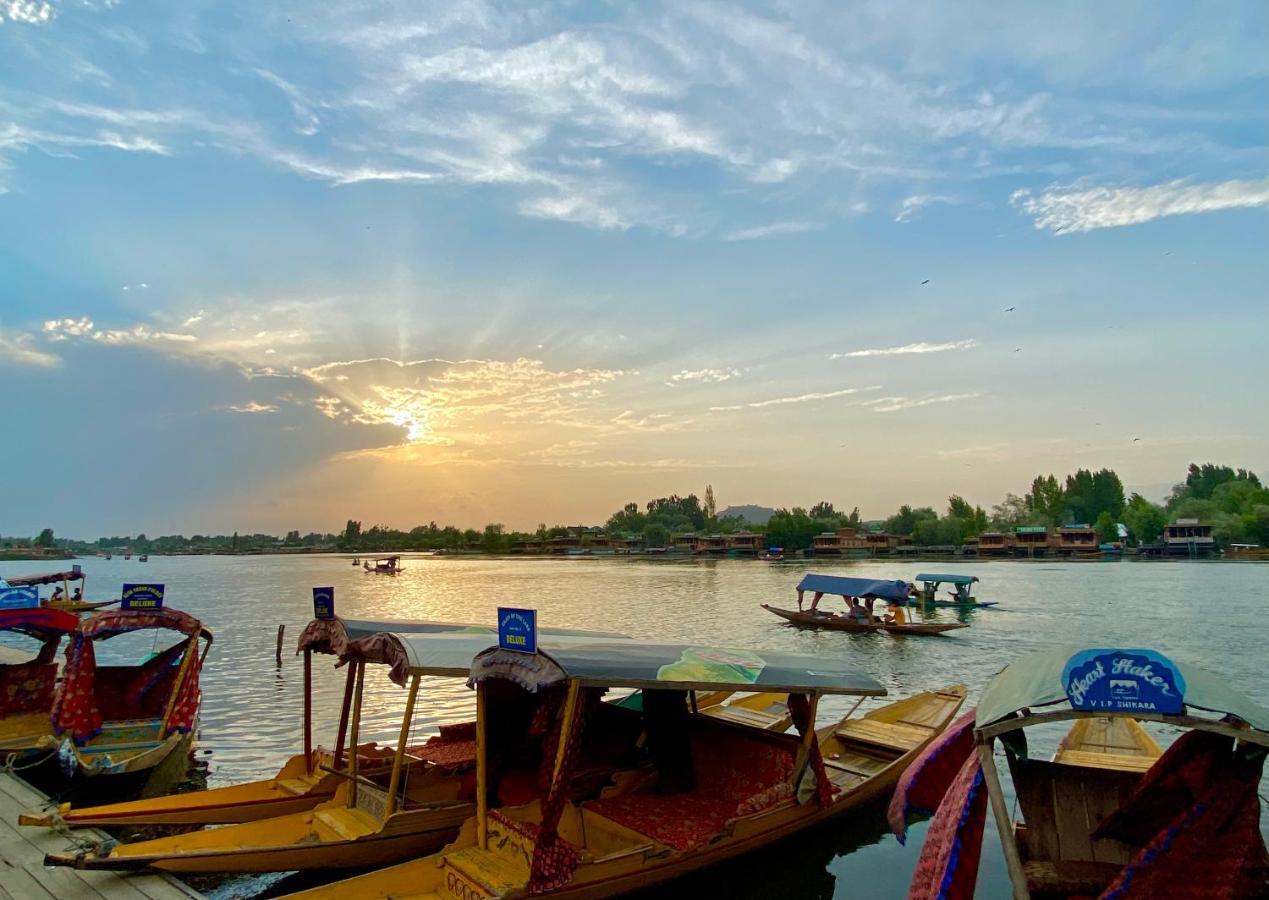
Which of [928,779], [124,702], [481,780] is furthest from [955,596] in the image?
[481,780]

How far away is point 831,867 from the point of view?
9.20 m

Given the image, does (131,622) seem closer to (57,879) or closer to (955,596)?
(57,879)

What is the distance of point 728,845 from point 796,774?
1.19m

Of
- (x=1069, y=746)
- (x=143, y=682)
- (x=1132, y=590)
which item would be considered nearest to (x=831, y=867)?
(x=1069, y=746)

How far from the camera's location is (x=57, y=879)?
689 cm

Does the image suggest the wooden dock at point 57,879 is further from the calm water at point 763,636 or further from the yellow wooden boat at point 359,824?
the calm water at point 763,636

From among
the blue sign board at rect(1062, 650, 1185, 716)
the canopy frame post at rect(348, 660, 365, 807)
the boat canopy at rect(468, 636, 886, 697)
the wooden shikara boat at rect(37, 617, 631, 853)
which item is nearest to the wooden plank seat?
the boat canopy at rect(468, 636, 886, 697)

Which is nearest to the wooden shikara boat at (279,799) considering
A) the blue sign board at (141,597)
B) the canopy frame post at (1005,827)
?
the blue sign board at (141,597)

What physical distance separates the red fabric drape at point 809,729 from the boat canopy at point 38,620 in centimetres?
1146

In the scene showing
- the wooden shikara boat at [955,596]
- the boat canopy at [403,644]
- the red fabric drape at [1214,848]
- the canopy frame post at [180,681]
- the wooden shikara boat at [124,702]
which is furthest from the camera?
the wooden shikara boat at [955,596]

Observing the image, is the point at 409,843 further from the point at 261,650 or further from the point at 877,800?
the point at 261,650

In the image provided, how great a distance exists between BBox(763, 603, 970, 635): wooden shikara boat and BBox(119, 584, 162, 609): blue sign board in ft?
89.6

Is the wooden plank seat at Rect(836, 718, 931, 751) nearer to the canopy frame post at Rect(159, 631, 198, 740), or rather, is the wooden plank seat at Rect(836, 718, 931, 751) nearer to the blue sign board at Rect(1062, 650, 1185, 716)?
the blue sign board at Rect(1062, 650, 1185, 716)

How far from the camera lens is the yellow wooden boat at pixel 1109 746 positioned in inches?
353
